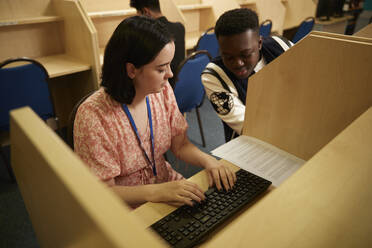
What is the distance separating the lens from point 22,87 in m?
1.73

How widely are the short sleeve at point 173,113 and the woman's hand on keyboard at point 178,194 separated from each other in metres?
0.34

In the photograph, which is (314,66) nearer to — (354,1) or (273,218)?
(273,218)

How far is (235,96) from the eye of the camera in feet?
3.96

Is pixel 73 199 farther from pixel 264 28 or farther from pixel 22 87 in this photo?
pixel 264 28

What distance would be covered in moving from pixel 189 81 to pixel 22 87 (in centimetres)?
104

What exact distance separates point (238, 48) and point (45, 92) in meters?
1.32

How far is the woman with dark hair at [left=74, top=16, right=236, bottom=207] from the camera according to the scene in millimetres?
835

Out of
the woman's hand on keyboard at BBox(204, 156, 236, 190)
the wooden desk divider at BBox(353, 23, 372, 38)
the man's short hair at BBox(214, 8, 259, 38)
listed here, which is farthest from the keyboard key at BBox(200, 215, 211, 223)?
the wooden desk divider at BBox(353, 23, 372, 38)

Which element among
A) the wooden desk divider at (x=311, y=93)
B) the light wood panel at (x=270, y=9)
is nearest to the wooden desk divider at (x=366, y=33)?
the wooden desk divider at (x=311, y=93)

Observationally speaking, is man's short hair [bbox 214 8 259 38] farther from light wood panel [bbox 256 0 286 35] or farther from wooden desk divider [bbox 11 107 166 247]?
light wood panel [bbox 256 0 286 35]

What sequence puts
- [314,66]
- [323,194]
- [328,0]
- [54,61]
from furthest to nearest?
1. [328,0]
2. [54,61]
3. [314,66]
4. [323,194]

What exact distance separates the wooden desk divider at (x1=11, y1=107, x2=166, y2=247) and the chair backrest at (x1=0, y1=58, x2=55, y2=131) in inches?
57.7

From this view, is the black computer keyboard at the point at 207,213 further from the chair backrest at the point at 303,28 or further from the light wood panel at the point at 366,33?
the chair backrest at the point at 303,28

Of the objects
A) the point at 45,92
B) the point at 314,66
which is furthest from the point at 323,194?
the point at 45,92
